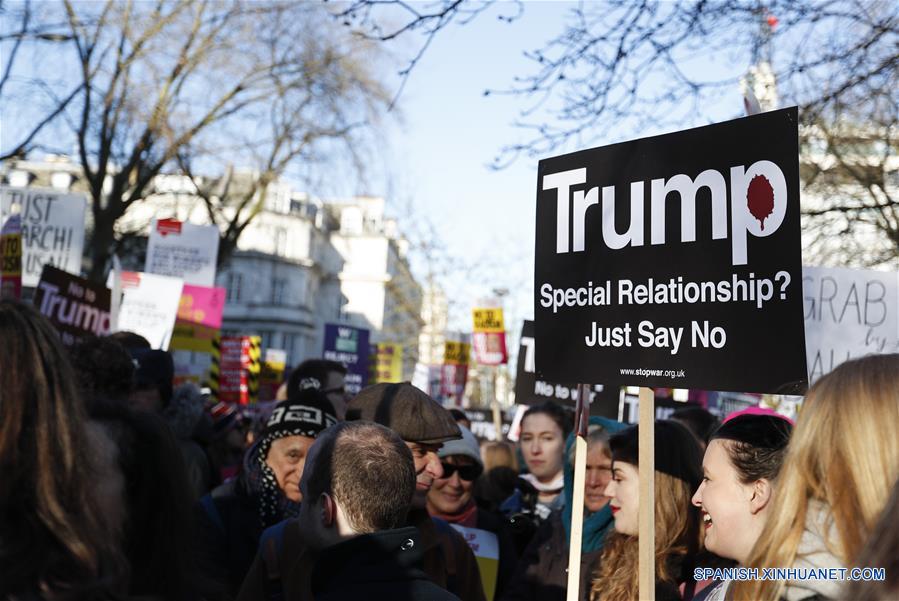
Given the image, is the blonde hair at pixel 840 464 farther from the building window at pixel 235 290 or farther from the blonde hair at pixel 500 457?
the building window at pixel 235 290

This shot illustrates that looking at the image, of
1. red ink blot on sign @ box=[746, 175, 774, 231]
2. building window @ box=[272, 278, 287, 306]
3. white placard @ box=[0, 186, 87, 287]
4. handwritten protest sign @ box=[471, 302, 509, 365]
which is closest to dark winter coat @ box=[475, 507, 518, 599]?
red ink blot on sign @ box=[746, 175, 774, 231]

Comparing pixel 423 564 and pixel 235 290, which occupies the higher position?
pixel 235 290

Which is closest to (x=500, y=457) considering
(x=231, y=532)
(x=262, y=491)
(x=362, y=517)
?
(x=262, y=491)

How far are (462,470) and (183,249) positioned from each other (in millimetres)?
7378

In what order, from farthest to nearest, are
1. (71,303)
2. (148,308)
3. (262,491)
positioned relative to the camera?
(148,308), (71,303), (262,491)

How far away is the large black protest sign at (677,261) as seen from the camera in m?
3.01

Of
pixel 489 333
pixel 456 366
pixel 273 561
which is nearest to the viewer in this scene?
pixel 273 561

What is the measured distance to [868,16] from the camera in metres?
6.65

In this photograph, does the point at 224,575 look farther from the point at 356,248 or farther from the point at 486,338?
the point at 356,248

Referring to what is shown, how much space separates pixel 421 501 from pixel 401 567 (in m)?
1.09

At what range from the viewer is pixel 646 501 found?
3.09 meters

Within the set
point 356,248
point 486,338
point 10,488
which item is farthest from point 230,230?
point 356,248

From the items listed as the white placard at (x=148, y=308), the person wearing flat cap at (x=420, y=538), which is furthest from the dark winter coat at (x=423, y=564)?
the white placard at (x=148, y=308)

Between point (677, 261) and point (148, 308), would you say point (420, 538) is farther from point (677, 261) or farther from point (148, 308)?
point (148, 308)
